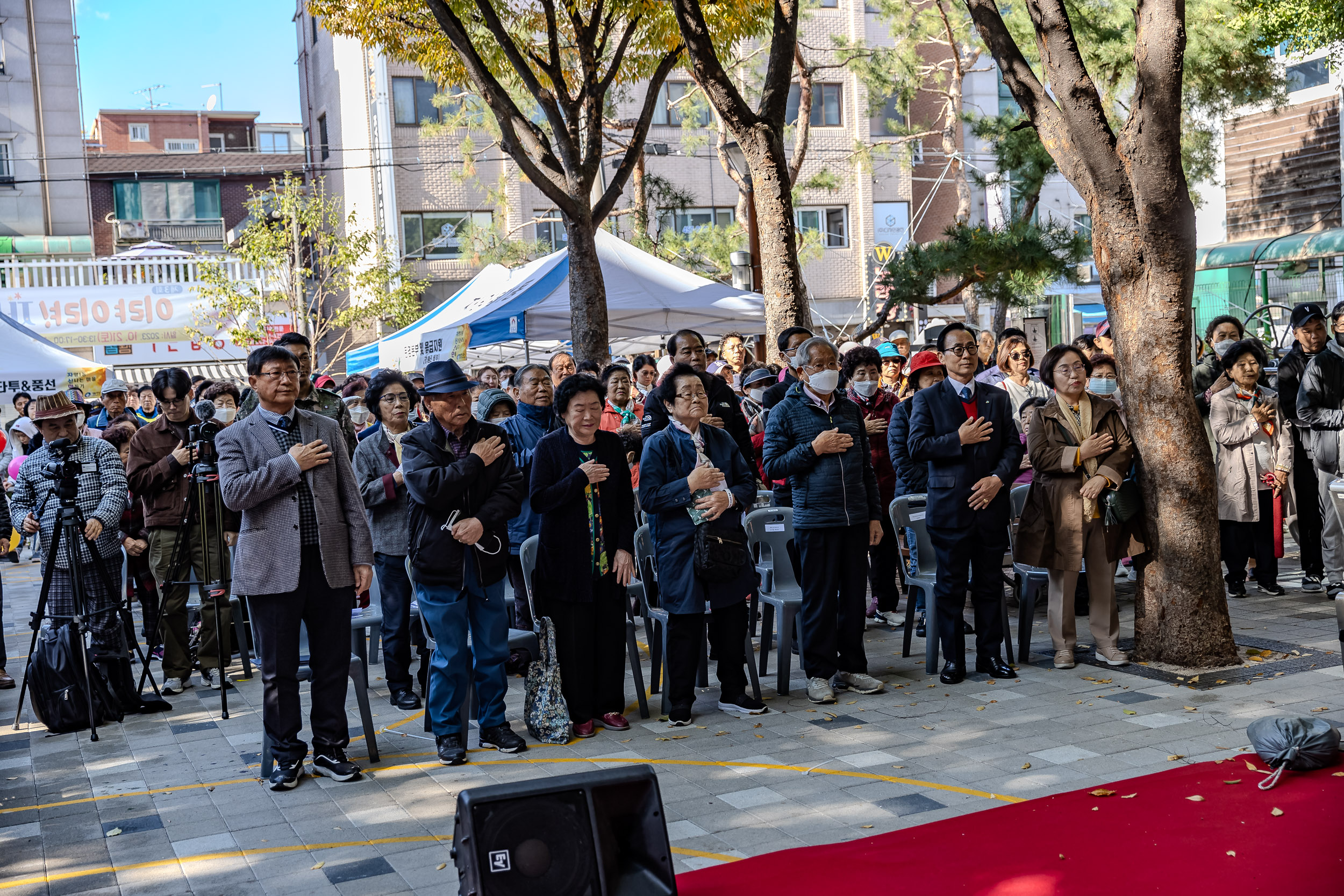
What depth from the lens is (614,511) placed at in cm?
662

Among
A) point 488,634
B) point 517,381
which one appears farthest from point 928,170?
point 488,634

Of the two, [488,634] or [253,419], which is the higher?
[253,419]

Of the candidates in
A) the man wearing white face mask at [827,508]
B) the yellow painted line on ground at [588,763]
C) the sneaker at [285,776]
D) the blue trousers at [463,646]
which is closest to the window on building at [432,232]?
the man wearing white face mask at [827,508]

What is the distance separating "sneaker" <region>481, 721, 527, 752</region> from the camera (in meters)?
6.26

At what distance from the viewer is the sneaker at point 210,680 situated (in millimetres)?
8211

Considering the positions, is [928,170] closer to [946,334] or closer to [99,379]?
[99,379]

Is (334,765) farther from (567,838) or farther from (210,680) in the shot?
(210,680)

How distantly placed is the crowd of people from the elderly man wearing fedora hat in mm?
13

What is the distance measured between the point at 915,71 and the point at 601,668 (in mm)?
19111

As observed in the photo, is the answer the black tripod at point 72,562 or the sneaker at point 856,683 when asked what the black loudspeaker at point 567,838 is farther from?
the black tripod at point 72,562

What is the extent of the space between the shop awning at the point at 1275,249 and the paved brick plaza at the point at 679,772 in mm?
14170

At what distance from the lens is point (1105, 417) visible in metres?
7.26

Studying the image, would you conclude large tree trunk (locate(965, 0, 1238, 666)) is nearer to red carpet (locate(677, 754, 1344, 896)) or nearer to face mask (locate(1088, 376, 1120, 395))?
face mask (locate(1088, 376, 1120, 395))

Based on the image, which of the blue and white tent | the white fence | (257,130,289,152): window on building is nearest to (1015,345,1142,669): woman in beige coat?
the blue and white tent
